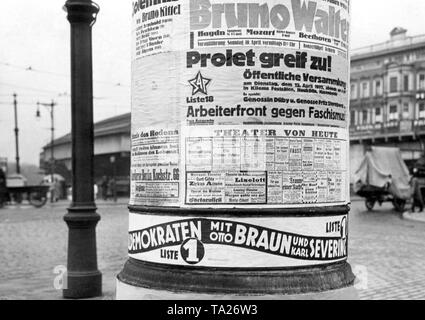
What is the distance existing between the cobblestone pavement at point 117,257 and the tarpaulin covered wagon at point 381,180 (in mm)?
8239

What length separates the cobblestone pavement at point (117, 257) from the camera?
7.97 metres

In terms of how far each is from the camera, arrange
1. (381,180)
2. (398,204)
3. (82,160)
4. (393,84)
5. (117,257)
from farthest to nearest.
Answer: (393,84) → (398,204) → (381,180) → (117,257) → (82,160)

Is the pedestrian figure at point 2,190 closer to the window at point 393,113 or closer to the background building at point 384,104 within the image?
the background building at point 384,104

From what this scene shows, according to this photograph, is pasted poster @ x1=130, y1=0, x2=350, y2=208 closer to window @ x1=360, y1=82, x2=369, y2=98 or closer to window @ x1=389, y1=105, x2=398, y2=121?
window @ x1=389, y1=105, x2=398, y2=121

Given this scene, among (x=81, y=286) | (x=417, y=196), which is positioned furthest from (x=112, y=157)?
(x=81, y=286)

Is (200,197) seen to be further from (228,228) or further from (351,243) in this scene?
(351,243)

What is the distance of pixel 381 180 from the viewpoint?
2800 centimetres

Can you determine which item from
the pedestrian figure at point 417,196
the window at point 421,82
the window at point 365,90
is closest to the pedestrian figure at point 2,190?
the pedestrian figure at point 417,196

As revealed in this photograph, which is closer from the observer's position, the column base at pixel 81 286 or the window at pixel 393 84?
the column base at pixel 81 286

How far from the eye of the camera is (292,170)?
12.1ft

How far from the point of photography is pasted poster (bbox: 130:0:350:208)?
3.63 meters

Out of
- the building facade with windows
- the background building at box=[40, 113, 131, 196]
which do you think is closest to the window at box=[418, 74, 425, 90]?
the building facade with windows

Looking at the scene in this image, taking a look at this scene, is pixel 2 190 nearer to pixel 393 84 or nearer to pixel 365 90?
pixel 393 84

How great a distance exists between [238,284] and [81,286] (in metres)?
4.29
